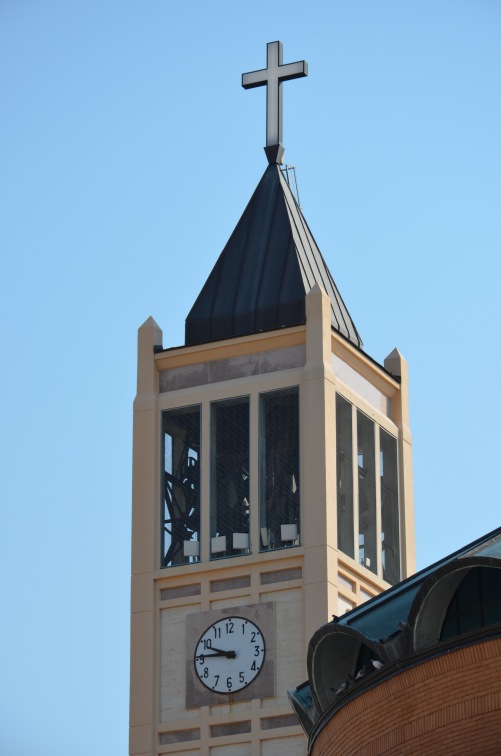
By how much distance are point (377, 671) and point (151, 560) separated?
15469 millimetres

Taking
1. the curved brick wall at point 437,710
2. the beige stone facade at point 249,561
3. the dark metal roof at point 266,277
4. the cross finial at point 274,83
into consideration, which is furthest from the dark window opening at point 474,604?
the cross finial at point 274,83

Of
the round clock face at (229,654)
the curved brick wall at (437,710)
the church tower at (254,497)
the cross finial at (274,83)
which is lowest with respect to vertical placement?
the curved brick wall at (437,710)

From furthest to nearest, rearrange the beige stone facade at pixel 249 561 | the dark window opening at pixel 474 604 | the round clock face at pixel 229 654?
the round clock face at pixel 229 654 → the beige stone facade at pixel 249 561 → the dark window opening at pixel 474 604

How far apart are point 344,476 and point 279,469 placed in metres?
1.39

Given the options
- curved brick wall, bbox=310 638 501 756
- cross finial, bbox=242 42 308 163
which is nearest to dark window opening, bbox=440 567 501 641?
curved brick wall, bbox=310 638 501 756

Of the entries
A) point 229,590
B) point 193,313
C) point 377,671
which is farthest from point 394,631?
point 193,313

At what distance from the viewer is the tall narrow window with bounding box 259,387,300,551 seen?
1912 inches

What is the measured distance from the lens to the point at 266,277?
5181 centimetres

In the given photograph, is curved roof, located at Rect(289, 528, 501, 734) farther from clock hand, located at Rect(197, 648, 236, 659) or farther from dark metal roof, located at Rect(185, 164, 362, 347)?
dark metal roof, located at Rect(185, 164, 362, 347)

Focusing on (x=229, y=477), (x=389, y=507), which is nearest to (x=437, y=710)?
(x=229, y=477)

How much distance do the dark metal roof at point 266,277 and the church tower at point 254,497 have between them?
0.05 meters

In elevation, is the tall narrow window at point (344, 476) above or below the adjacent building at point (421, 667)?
above

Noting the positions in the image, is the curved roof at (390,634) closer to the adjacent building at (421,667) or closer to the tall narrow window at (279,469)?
the adjacent building at (421,667)

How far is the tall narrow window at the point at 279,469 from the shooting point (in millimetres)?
48562
